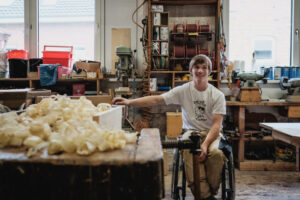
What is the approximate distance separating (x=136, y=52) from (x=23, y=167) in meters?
3.70

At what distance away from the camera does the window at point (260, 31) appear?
4.29m

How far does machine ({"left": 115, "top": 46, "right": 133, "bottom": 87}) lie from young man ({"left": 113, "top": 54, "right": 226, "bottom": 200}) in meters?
1.57

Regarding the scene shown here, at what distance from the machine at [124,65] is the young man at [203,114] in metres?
1.57

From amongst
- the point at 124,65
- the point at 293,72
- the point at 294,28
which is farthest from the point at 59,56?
the point at 294,28

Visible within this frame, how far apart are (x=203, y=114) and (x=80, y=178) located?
1.68m

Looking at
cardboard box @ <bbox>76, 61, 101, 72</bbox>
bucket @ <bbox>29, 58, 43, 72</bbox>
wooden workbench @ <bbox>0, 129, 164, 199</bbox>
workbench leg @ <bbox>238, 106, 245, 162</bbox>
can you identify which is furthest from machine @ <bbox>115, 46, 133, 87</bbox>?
wooden workbench @ <bbox>0, 129, 164, 199</bbox>

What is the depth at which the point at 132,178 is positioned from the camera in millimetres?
688

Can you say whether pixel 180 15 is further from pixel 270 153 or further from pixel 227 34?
pixel 270 153

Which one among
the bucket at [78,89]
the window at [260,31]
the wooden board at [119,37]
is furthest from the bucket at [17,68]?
the window at [260,31]

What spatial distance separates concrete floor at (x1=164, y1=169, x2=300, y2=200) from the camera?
2582 mm

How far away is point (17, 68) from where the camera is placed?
3.92 metres

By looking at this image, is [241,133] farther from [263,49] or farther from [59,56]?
[59,56]

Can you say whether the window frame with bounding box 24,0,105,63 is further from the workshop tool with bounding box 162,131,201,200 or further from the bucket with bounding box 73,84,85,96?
the workshop tool with bounding box 162,131,201,200

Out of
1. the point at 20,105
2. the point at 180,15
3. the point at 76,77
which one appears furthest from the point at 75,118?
the point at 180,15
